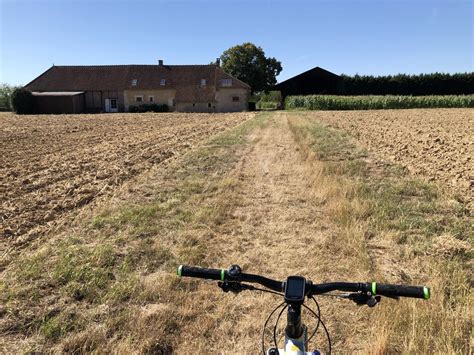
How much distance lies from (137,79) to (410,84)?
36582mm

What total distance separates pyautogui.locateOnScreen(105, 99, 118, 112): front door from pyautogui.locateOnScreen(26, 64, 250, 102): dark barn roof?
1530 millimetres

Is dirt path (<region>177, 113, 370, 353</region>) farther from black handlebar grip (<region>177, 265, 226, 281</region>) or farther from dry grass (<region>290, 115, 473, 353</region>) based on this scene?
black handlebar grip (<region>177, 265, 226, 281</region>)

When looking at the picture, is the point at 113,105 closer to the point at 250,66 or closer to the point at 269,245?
the point at 250,66

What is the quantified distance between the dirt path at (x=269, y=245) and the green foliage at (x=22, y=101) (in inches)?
1619

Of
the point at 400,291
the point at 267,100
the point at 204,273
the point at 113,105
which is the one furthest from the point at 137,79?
the point at 400,291

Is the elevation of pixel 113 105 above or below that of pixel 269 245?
above

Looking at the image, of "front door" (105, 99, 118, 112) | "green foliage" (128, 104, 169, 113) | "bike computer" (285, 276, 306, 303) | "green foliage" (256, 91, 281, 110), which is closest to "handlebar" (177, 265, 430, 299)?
"bike computer" (285, 276, 306, 303)

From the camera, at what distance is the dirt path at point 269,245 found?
3182mm

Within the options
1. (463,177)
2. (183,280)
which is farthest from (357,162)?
Answer: (183,280)

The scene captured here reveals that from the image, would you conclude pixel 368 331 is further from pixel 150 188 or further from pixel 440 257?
pixel 150 188

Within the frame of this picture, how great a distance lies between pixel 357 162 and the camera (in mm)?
9969

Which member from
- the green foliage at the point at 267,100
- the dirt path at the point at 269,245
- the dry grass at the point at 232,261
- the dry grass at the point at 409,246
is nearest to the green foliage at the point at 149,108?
the green foliage at the point at 267,100

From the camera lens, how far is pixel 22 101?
4175cm

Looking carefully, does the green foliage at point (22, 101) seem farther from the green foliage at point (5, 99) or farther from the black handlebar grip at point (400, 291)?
the black handlebar grip at point (400, 291)
